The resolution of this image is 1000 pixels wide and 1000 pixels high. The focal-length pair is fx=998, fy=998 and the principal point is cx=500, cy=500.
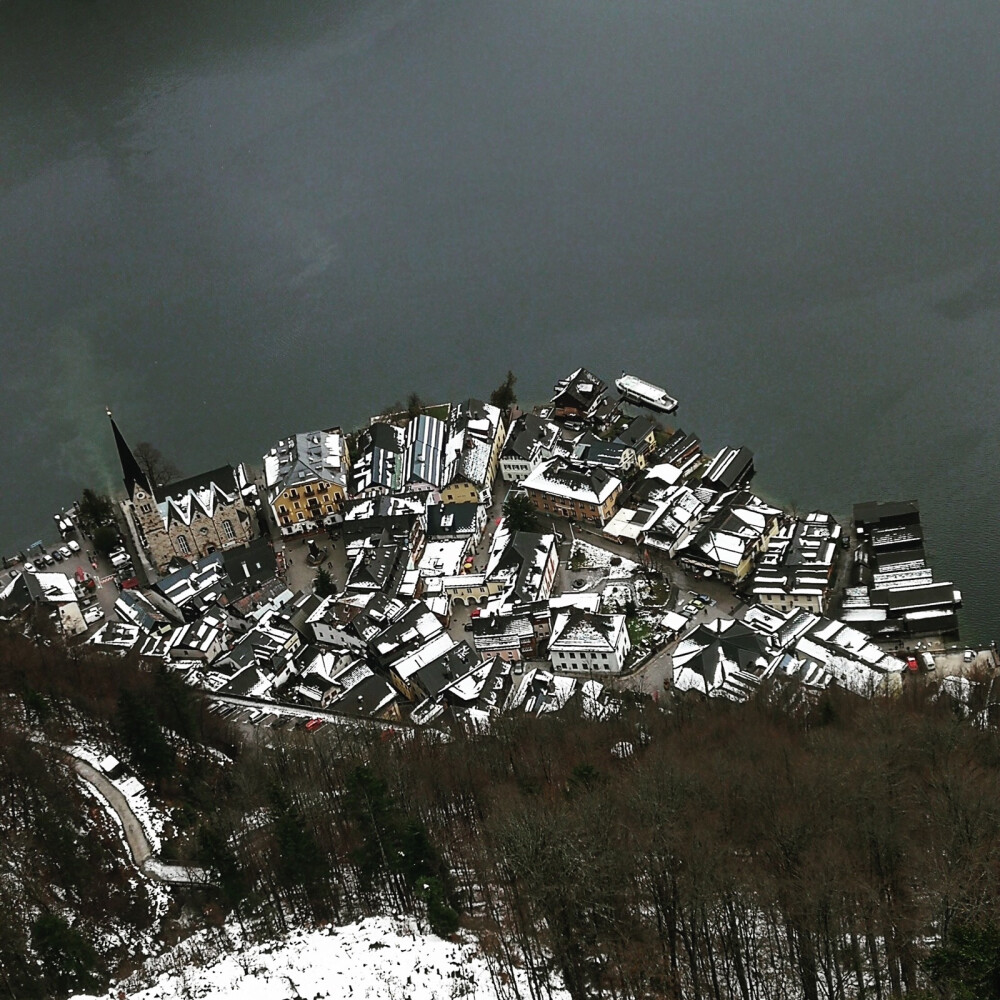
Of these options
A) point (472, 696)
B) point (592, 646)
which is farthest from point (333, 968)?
point (592, 646)

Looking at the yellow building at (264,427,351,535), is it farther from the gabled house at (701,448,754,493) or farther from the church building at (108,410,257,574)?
the gabled house at (701,448,754,493)

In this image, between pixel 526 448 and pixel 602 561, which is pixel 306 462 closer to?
pixel 526 448

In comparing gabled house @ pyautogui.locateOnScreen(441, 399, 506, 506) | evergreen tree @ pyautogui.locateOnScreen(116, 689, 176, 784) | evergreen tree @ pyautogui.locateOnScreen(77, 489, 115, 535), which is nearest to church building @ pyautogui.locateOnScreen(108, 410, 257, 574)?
evergreen tree @ pyautogui.locateOnScreen(77, 489, 115, 535)

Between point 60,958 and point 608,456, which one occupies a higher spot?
point 608,456

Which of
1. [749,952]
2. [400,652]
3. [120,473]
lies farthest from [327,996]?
[120,473]

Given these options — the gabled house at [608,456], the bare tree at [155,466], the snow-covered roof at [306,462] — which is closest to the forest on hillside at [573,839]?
the snow-covered roof at [306,462]

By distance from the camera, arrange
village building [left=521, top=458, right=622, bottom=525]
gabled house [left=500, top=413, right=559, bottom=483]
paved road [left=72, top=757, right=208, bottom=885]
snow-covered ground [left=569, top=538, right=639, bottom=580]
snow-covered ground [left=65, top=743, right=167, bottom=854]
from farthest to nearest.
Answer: gabled house [left=500, top=413, right=559, bottom=483]
village building [left=521, top=458, right=622, bottom=525]
snow-covered ground [left=569, top=538, right=639, bottom=580]
snow-covered ground [left=65, top=743, right=167, bottom=854]
paved road [left=72, top=757, right=208, bottom=885]
